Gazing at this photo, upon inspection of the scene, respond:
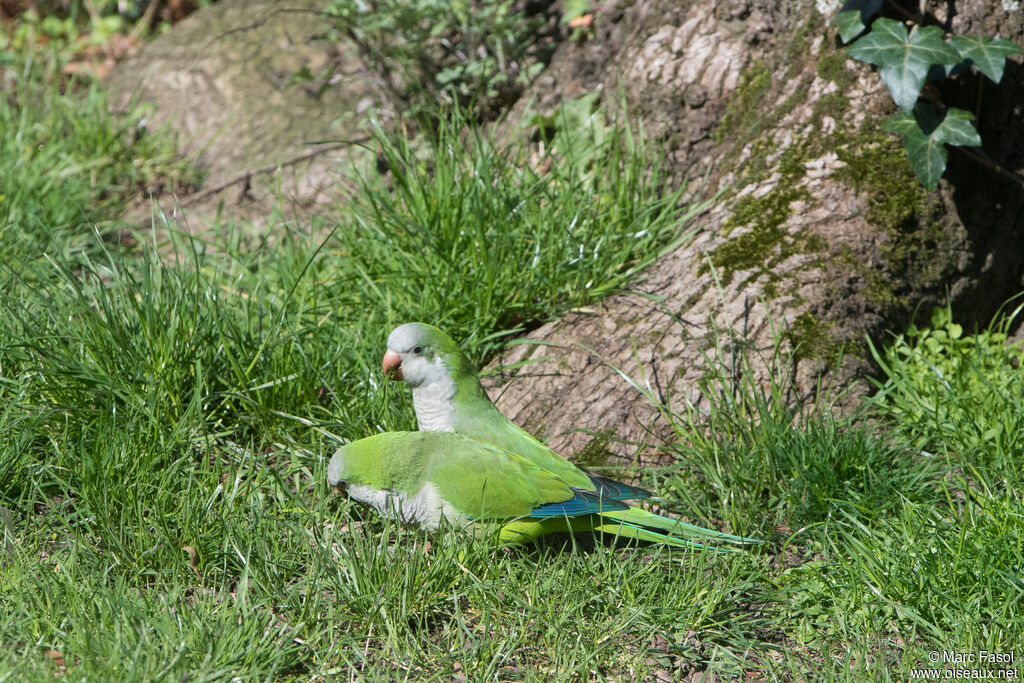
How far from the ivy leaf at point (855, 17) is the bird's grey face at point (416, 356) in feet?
6.57

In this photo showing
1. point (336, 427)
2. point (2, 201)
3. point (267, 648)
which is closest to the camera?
point (267, 648)

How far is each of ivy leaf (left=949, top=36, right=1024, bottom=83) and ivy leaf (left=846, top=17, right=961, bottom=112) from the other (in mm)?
64

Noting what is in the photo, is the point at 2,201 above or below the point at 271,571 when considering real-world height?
above

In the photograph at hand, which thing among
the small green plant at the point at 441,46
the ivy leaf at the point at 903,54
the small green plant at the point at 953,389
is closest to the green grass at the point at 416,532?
the small green plant at the point at 953,389

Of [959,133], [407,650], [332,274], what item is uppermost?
[959,133]

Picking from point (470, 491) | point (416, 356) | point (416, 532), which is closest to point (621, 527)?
point (470, 491)

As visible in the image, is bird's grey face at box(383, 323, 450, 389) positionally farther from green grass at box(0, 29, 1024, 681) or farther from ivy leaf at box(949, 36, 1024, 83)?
ivy leaf at box(949, 36, 1024, 83)

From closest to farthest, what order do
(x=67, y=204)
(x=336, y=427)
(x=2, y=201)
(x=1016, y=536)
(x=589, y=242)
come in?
(x=1016, y=536)
(x=336, y=427)
(x=589, y=242)
(x=2, y=201)
(x=67, y=204)

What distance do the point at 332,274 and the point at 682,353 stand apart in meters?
1.57

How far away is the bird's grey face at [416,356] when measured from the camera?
2.85 metres

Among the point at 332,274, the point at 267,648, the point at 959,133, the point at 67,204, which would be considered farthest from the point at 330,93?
the point at 267,648

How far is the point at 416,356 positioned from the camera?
287cm

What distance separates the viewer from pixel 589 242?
3.59 metres

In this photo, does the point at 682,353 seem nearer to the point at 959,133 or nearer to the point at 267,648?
the point at 959,133
